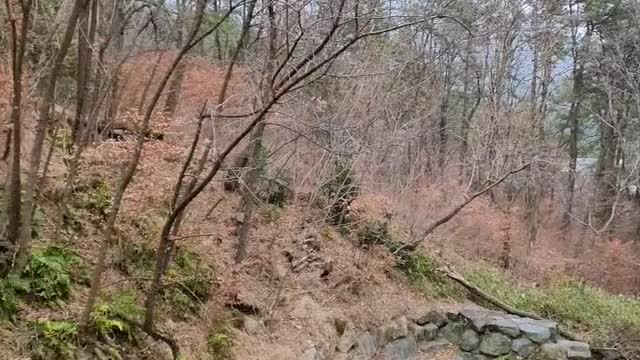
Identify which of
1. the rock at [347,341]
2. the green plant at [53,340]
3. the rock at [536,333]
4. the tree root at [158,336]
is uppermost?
the green plant at [53,340]

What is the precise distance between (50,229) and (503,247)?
10.0 m

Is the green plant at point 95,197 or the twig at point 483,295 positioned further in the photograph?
the twig at point 483,295

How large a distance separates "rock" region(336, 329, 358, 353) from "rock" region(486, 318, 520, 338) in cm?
260

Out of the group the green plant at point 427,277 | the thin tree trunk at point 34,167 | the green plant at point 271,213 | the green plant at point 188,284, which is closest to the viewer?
the thin tree trunk at point 34,167

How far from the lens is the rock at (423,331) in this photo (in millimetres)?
9086

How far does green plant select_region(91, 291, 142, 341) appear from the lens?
4727mm

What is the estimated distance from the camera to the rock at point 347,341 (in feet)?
24.7

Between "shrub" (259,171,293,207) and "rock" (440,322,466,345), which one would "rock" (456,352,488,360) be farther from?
"shrub" (259,171,293,207)

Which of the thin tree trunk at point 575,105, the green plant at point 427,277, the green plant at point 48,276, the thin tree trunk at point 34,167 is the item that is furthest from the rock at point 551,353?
the thin tree trunk at point 575,105

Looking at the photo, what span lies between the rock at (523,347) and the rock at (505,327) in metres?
0.11

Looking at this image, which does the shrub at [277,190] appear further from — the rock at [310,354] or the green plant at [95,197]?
the green plant at [95,197]

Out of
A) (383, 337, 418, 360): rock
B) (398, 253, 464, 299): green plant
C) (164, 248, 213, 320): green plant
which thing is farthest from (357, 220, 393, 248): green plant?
(164, 248, 213, 320): green plant

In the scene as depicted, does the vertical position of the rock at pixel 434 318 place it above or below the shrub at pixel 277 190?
below

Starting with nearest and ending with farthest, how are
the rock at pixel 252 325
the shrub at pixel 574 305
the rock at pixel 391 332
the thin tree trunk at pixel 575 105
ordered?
the rock at pixel 252 325 → the rock at pixel 391 332 → the shrub at pixel 574 305 → the thin tree trunk at pixel 575 105
